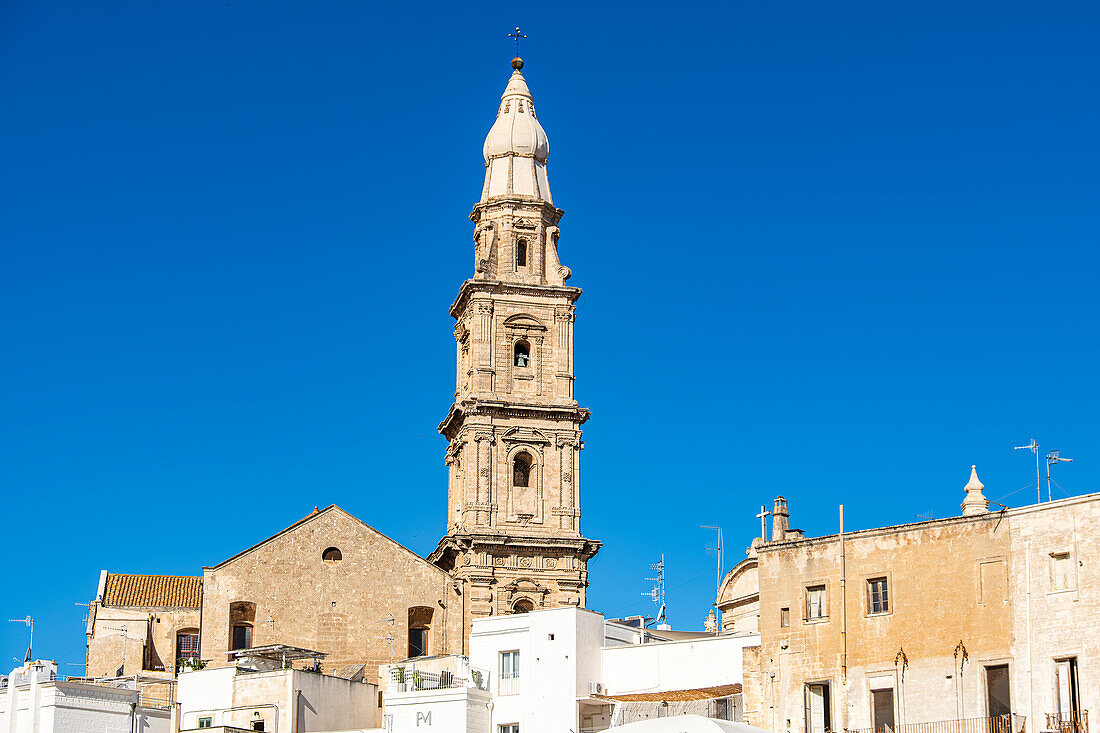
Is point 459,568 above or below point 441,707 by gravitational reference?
above

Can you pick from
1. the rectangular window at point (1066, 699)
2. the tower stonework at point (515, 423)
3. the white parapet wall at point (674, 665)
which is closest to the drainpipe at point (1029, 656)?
the rectangular window at point (1066, 699)

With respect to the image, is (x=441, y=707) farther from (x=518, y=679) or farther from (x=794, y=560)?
(x=794, y=560)

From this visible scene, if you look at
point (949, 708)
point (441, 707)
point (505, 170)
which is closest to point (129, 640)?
point (441, 707)

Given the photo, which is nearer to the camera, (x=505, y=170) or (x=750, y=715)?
(x=750, y=715)

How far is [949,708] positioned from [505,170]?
135 feet

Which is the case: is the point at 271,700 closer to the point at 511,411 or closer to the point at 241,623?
the point at 241,623

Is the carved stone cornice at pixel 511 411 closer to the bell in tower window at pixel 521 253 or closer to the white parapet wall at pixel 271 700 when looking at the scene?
the bell in tower window at pixel 521 253

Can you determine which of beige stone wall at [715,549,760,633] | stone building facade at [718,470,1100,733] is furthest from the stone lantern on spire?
beige stone wall at [715,549,760,633]

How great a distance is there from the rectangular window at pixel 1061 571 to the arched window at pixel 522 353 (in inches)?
1352

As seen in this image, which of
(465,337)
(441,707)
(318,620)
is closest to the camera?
(441,707)

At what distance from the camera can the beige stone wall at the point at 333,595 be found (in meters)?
80.2

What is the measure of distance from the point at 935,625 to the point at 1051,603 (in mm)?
3561

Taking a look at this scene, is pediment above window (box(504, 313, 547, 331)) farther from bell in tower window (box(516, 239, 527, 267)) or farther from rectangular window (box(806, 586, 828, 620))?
rectangular window (box(806, 586, 828, 620))

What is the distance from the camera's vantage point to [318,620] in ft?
266
